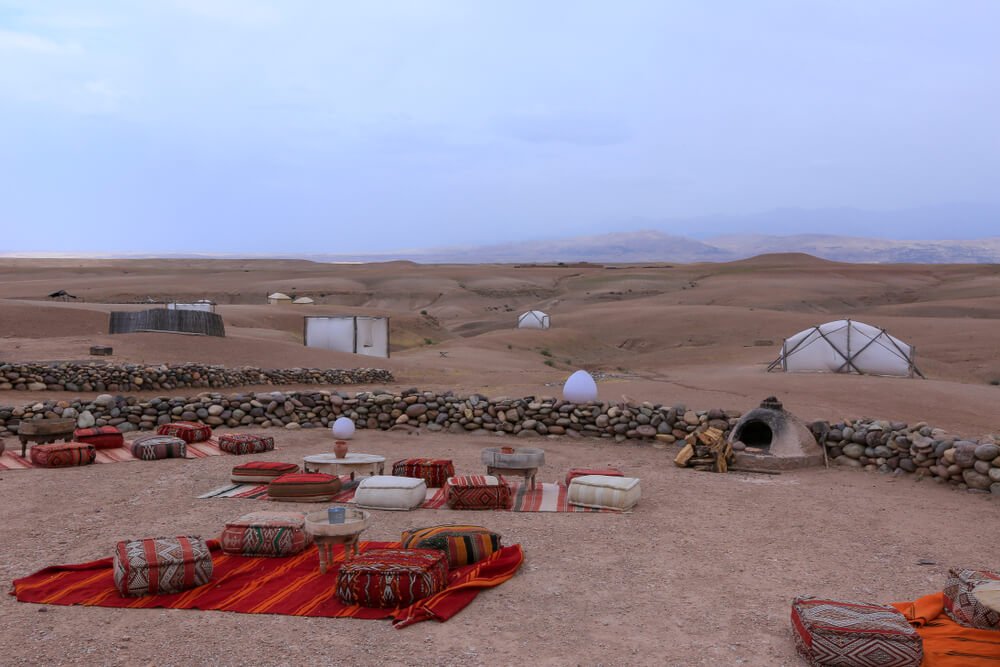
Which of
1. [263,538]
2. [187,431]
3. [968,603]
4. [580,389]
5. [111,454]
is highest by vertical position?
[580,389]

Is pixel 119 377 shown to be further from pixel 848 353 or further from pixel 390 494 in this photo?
pixel 848 353

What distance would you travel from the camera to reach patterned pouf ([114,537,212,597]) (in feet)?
17.8

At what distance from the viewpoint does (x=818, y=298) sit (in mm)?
52750

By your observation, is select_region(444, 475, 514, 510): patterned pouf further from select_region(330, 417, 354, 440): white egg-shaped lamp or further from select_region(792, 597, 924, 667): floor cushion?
select_region(330, 417, 354, 440): white egg-shaped lamp

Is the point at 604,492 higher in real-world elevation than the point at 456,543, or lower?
lower

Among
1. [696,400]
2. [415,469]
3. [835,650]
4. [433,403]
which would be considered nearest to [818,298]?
[696,400]

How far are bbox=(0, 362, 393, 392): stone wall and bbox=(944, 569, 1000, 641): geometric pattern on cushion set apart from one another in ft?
45.4

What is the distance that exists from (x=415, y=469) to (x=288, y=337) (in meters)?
21.3

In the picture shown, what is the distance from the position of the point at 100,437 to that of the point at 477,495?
5.54m

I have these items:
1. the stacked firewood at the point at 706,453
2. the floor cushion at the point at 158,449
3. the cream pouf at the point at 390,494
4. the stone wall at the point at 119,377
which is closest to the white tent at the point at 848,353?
the stacked firewood at the point at 706,453

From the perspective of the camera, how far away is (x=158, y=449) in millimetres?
10398

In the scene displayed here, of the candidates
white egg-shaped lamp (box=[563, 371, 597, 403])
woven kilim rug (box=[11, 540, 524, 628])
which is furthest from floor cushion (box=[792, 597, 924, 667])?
white egg-shaped lamp (box=[563, 371, 597, 403])

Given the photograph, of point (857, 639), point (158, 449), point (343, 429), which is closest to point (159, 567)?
point (857, 639)

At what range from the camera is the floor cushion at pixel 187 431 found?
11477 mm
